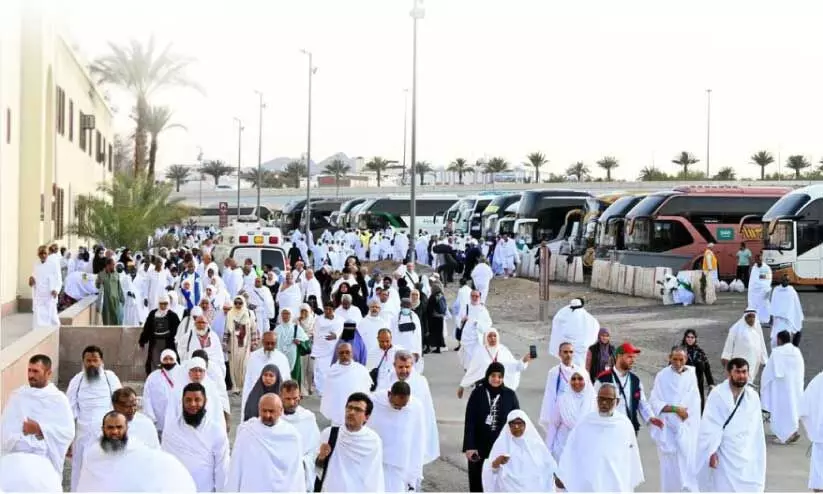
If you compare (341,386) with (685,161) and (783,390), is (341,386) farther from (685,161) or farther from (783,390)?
(685,161)

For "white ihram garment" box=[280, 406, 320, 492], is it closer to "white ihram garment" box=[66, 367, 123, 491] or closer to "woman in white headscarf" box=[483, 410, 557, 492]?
"woman in white headscarf" box=[483, 410, 557, 492]

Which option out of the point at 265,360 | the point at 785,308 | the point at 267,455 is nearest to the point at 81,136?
the point at 785,308

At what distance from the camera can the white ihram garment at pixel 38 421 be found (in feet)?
30.0

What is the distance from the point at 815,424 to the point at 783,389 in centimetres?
387

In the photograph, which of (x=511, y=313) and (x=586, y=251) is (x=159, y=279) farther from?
(x=586, y=251)

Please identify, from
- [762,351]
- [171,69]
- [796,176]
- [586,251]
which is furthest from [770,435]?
[796,176]

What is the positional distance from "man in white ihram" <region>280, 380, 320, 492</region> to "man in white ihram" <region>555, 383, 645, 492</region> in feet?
6.04

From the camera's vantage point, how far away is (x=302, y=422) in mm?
9156

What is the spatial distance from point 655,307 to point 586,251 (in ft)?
41.4

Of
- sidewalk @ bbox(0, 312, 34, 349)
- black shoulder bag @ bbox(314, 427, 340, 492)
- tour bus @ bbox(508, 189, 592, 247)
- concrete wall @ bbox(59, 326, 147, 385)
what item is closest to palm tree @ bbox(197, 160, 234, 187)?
tour bus @ bbox(508, 189, 592, 247)

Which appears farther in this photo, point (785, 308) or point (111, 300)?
point (111, 300)

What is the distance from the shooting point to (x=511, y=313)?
30781 millimetres

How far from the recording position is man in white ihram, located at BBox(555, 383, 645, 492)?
29.8 feet

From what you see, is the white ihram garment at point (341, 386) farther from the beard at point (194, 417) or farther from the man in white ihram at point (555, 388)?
the beard at point (194, 417)
